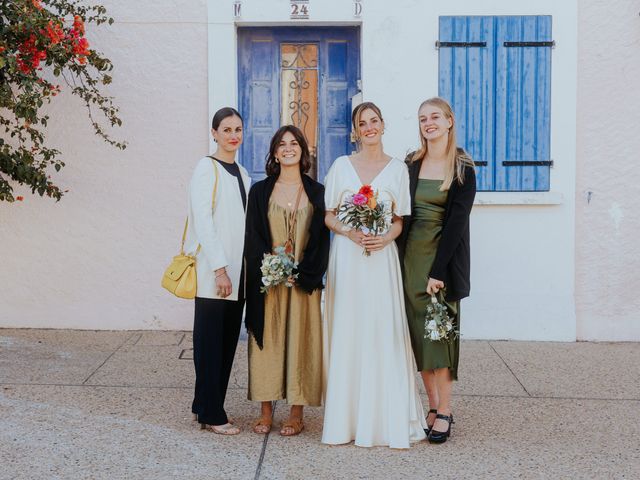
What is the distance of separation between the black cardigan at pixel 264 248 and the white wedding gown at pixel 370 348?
106mm

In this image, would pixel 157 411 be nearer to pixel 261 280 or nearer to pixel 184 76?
pixel 261 280

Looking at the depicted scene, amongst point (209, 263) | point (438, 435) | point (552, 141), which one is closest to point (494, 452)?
point (438, 435)

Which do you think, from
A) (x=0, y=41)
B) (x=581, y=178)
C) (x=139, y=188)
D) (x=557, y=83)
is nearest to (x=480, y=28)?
(x=557, y=83)

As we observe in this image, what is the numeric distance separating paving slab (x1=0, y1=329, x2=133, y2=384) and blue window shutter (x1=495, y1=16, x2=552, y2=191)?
139 inches

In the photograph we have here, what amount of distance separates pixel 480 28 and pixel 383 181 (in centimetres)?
294

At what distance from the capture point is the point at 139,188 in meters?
6.90

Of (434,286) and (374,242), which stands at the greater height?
(374,242)

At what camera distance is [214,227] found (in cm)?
441

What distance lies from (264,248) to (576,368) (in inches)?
116

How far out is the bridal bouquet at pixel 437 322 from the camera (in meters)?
4.25

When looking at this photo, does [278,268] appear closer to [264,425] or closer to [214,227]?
[214,227]

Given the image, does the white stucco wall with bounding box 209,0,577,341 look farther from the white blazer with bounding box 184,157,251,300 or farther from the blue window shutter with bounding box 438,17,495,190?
the white blazer with bounding box 184,157,251,300

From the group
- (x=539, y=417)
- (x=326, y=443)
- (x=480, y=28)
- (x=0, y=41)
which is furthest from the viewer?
(x=480, y=28)

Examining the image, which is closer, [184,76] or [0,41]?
[0,41]
